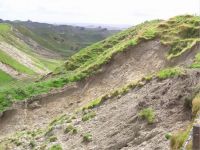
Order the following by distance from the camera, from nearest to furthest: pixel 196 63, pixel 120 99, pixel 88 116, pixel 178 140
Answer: pixel 178 140
pixel 196 63
pixel 88 116
pixel 120 99

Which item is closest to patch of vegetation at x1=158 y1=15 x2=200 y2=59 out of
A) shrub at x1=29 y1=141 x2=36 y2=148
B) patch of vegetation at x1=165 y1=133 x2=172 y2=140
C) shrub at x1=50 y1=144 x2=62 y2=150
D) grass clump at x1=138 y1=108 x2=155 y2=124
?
grass clump at x1=138 y1=108 x2=155 y2=124

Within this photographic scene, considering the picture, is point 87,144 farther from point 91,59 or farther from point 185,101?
point 91,59

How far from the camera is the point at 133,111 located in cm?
2792

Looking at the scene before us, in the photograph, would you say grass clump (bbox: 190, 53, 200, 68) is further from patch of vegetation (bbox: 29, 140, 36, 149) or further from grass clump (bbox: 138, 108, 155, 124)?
patch of vegetation (bbox: 29, 140, 36, 149)

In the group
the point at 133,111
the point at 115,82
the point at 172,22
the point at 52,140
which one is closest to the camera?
the point at 133,111

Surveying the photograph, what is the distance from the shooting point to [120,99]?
107ft

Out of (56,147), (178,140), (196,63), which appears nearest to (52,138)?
(56,147)

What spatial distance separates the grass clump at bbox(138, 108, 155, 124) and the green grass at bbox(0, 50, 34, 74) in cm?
7359

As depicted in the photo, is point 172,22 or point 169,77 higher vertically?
point 172,22

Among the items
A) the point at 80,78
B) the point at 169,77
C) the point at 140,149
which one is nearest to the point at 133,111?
the point at 169,77

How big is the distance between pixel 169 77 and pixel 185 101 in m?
5.43

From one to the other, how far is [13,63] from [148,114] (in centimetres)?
8024

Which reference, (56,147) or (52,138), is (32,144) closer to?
(52,138)

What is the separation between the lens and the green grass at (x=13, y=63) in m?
99.3
